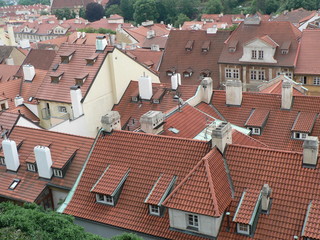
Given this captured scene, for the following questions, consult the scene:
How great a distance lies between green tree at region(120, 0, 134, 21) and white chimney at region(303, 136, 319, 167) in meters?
154

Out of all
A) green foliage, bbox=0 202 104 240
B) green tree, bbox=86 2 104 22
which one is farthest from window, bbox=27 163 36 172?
green tree, bbox=86 2 104 22

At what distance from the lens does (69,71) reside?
136 feet

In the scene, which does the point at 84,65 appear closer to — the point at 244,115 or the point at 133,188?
the point at 244,115

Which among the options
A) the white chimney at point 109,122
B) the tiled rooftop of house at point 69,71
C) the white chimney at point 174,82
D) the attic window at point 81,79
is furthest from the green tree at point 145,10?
the white chimney at point 109,122

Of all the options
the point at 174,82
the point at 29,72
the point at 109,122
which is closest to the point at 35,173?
the point at 109,122

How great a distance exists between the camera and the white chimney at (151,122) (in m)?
30.9

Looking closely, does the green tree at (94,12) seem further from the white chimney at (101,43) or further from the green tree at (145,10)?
the white chimney at (101,43)

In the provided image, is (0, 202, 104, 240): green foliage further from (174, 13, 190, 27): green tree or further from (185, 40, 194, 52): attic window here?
(174, 13, 190, 27): green tree

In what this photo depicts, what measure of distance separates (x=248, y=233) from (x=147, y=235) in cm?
514

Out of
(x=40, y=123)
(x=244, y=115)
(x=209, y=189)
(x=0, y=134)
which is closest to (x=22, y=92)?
(x=40, y=123)

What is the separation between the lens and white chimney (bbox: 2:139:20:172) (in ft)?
98.3

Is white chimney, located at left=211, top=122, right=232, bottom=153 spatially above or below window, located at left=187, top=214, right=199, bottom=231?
above

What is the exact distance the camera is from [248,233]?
2167 cm

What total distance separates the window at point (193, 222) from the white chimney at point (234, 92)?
1688cm
